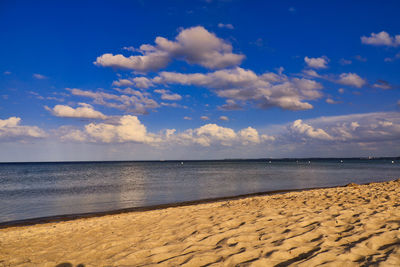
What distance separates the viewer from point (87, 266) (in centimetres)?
508

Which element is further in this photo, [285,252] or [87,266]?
[87,266]

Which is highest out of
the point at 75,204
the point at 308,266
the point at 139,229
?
the point at 308,266

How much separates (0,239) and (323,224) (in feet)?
32.7

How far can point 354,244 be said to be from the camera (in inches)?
189

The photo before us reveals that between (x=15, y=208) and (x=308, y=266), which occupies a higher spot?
(x=308, y=266)

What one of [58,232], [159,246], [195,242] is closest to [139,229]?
[159,246]

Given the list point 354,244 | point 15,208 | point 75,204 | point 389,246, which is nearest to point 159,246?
point 354,244

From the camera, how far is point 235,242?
5504 millimetres

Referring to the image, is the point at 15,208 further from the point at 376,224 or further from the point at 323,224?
the point at 376,224

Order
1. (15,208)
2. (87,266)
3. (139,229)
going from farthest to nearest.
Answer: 1. (15,208)
2. (139,229)
3. (87,266)

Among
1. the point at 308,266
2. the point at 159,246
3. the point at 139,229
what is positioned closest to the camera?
the point at 308,266

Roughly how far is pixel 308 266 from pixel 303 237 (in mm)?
1527

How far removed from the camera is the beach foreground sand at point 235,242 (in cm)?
449

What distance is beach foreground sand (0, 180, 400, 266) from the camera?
14.7 feet
